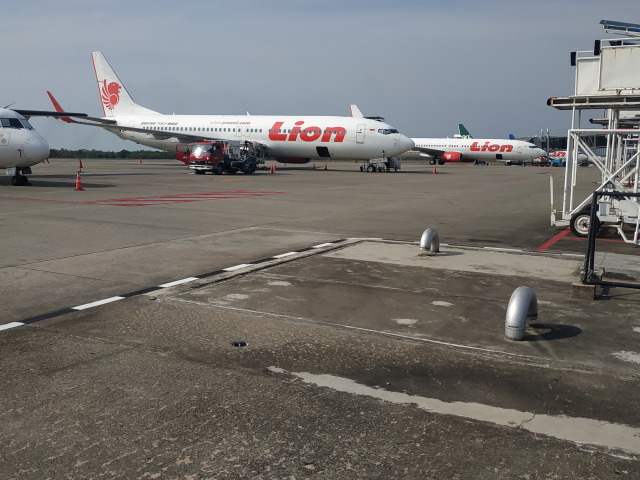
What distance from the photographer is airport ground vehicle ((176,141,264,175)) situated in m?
36.9

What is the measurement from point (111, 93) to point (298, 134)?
18.4 metres

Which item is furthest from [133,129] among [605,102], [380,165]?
[605,102]

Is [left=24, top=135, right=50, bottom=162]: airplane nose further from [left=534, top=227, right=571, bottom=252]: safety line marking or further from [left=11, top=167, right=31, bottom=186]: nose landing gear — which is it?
[left=534, top=227, right=571, bottom=252]: safety line marking

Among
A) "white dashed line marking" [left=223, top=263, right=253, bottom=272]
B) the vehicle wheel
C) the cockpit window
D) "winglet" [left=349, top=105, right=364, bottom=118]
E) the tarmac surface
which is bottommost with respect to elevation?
the tarmac surface

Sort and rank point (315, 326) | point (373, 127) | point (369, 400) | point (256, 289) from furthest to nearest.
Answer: point (373, 127)
point (256, 289)
point (315, 326)
point (369, 400)

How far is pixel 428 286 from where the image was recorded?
8320 mm

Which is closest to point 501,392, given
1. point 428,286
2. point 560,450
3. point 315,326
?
point 560,450

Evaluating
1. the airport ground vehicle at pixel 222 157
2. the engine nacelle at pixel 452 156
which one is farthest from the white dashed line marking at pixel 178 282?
the engine nacelle at pixel 452 156

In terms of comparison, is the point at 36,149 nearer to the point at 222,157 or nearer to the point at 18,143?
the point at 18,143

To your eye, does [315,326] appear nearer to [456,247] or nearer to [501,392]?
[501,392]

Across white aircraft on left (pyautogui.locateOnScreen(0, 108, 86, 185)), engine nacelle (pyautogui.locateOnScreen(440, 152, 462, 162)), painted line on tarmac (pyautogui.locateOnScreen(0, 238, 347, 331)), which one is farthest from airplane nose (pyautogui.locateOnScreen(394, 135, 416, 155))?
painted line on tarmac (pyautogui.locateOnScreen(0, 238, 347, 331))

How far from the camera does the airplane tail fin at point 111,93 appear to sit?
163 ft

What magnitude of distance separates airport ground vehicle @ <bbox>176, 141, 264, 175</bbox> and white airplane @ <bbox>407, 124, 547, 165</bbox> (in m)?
34.6

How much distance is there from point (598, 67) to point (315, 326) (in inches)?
449
